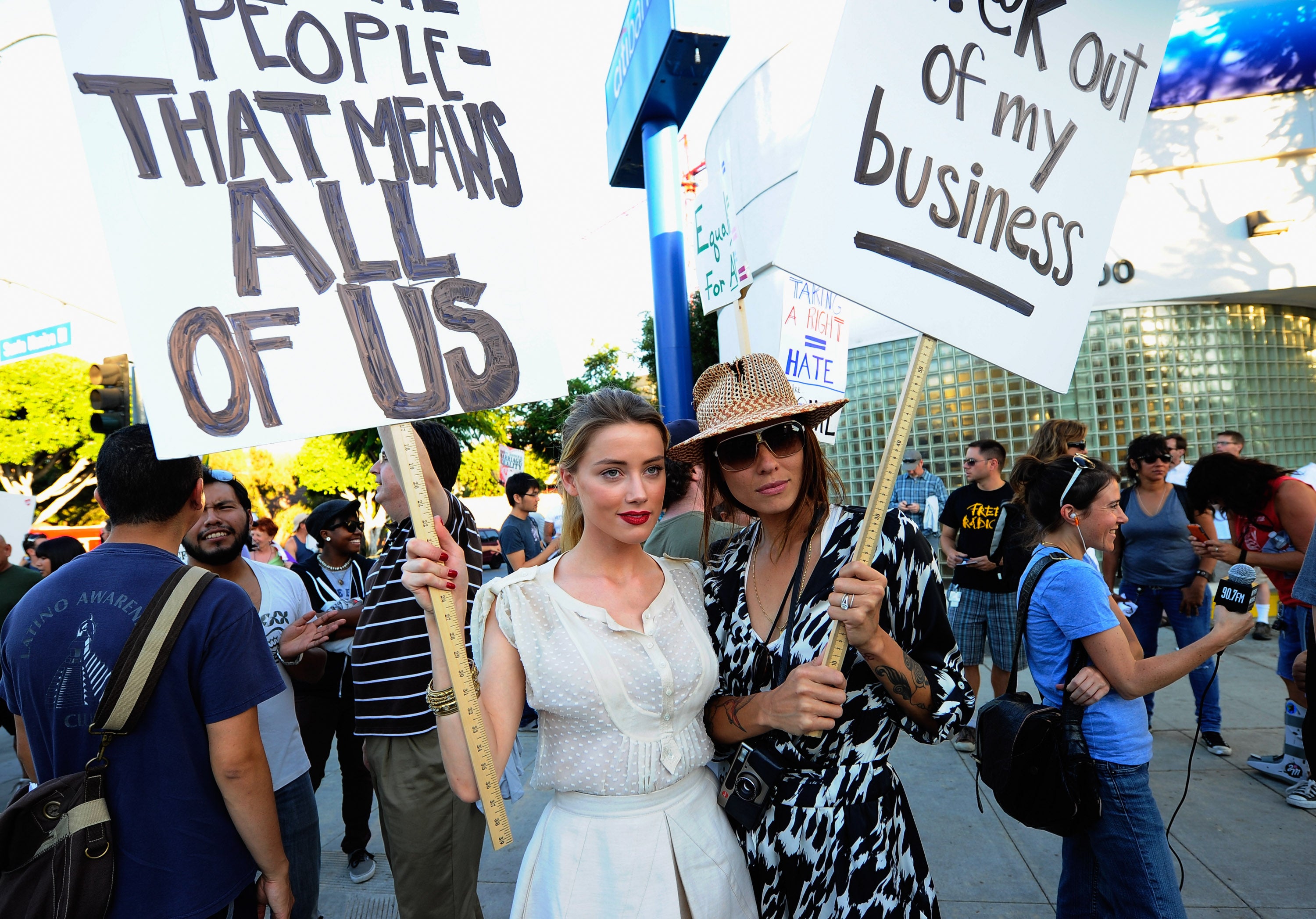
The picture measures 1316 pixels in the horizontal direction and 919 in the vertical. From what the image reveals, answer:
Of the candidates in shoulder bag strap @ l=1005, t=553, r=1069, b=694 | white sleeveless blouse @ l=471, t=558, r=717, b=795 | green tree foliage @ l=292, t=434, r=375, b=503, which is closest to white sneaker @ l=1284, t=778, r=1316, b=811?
shoulder bag strap @ l=1005, t=553, r=1069, b=694

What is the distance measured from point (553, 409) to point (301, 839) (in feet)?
122

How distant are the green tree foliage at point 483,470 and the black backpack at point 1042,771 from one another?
29.3 metres

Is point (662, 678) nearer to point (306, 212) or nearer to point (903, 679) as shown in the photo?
point (903, 679)

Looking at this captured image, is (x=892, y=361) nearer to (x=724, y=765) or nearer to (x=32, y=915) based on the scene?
(x=724, y=765)

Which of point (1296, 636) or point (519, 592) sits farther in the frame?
point (1296, 636)

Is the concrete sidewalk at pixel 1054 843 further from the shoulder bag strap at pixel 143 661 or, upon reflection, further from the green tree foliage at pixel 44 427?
the green tree foliage at pixel 44 427

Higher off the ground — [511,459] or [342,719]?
[511,459]

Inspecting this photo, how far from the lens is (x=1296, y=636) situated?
409cm

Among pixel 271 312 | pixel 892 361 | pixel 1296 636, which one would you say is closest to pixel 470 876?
pixel 271 312

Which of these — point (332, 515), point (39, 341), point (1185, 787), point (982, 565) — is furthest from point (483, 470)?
point (1185, 787)

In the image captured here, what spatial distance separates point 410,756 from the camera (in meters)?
2.73

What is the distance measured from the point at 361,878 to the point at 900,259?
3976mm

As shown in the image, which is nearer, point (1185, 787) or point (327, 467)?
point (1185, 787)

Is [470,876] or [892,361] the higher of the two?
[892,361]
